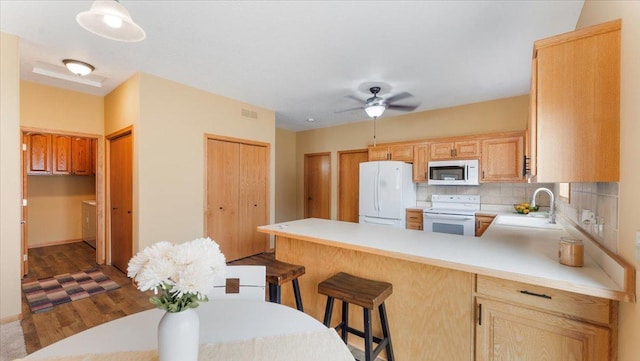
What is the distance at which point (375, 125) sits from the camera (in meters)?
5.50

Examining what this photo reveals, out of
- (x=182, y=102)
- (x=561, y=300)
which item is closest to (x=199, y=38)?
(x=182, y=102)

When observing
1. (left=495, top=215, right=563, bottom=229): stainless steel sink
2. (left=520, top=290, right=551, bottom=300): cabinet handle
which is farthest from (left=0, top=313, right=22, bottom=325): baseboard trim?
(left=495, top=215, right=563, bottom=229): stainless steel sink

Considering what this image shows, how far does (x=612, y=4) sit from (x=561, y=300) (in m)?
1.49

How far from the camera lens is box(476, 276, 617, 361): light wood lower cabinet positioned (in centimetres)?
123

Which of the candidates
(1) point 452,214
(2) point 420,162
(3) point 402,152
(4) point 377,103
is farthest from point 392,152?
(4) point 377,103

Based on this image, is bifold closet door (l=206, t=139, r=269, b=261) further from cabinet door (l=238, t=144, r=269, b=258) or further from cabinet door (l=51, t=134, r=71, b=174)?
cabinet door (l=51, t=134, r=71, b=174)

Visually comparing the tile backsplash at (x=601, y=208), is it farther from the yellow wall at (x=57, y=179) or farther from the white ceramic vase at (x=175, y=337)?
the yellow wall at (x=57, y=179)

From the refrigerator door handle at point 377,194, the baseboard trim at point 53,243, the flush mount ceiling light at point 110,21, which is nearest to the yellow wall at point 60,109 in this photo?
the baseboard trim at point 53,243

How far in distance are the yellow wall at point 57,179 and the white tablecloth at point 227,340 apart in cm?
406

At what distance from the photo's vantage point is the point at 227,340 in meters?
0.97

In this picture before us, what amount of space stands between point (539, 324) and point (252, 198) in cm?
400

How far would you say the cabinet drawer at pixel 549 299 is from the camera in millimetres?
1234

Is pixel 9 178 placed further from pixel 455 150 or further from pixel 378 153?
pixel 455 150

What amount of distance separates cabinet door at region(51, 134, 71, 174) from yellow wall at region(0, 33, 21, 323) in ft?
10.4
